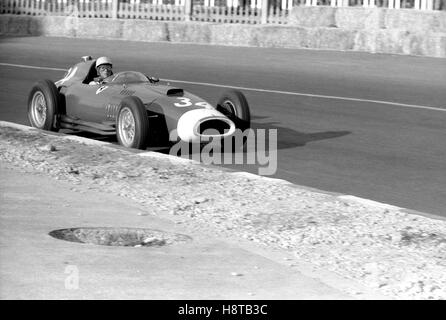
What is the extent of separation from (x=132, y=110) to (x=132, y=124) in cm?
24

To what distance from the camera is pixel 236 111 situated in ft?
39.8

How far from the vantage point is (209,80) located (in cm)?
1916

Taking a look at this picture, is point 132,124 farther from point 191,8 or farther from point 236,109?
point 191,8

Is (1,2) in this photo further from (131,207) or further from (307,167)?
(131,207)

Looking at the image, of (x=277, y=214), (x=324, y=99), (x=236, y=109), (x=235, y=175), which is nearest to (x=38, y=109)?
(x=236, y=109)

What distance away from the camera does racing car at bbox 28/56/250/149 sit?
11.3 meters

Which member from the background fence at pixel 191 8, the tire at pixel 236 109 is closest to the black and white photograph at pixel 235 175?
the tire at pixel 236 109

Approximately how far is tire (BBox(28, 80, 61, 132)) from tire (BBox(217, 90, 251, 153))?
1903mm

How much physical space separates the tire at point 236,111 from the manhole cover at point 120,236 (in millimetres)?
4340

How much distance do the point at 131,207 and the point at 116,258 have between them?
5.53 ft

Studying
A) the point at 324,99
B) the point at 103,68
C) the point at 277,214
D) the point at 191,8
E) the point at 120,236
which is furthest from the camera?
the point at 191,8

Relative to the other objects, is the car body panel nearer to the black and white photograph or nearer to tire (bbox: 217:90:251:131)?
the black and white photograph

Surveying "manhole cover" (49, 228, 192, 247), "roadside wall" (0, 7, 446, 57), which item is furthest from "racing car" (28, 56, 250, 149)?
"roadside wall" (0, 7, 446, 57)
